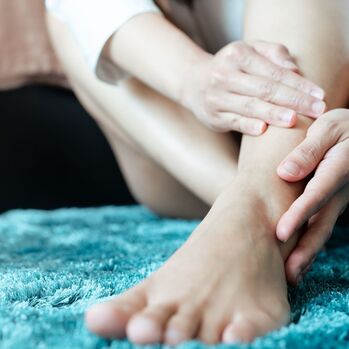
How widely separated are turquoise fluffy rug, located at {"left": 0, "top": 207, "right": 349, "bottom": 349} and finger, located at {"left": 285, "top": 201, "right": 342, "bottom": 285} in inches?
0.7

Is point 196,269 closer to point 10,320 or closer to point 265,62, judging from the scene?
point 10,320

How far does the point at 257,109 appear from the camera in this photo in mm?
665

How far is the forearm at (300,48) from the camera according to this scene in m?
0.62

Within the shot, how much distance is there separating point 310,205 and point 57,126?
87 cm

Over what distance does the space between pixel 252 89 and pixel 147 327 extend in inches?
12.3

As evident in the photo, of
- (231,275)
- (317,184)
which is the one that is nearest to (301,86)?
(317,184)

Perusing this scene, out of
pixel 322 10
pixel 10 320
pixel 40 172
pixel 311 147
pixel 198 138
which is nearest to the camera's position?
pixel 10 320

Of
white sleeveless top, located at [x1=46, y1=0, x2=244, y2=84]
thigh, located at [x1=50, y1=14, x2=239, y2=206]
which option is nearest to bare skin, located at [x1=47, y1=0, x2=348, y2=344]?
thigh, located at [x1=50, y1=14, x2=239, y2=206]

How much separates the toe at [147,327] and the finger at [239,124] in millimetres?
257

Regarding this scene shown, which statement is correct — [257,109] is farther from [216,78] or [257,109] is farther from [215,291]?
[215,291]

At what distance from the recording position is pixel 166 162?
84 centimetres

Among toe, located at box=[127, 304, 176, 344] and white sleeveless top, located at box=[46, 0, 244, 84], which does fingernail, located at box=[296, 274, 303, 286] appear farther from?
white sleeveless top, located at box=[46, 0, 244, 84]

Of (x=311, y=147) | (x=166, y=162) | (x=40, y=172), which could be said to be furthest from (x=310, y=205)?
(x=40, y=172)

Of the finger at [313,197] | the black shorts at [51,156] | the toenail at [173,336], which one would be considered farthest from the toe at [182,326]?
the black shorts at [51,156]
